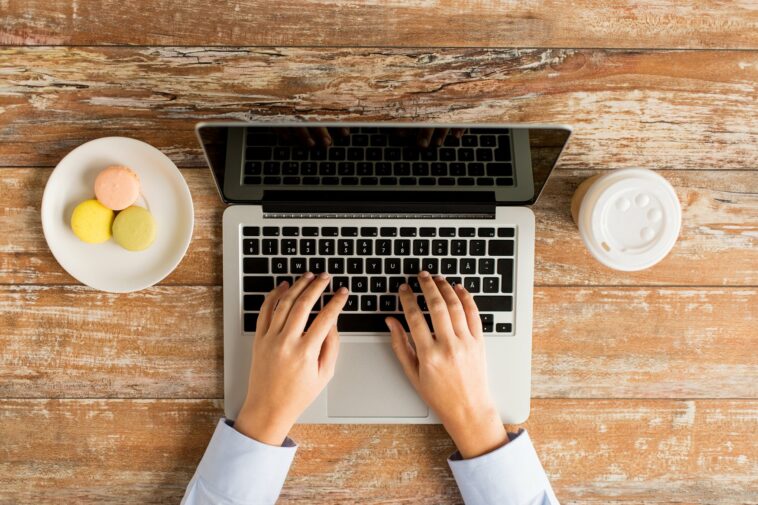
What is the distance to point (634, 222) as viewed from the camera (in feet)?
A: 2.53

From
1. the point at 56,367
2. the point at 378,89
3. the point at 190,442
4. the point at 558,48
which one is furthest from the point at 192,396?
the point at 558,48

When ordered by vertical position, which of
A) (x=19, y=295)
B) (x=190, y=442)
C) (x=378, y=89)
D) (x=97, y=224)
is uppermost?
(x=378, y=89)

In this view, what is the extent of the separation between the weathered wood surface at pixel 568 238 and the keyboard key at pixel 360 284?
0.71 feet

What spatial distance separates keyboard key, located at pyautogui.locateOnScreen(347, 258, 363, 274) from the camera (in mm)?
828

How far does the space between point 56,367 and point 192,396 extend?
0.22m

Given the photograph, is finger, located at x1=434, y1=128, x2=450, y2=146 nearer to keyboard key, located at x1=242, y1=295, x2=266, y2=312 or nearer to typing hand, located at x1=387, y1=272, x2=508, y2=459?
typing hand, located at x1=387, y1=272, x2=508, y2=459

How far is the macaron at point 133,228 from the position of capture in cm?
80

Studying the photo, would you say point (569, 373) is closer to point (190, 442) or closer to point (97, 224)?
point (190, 442)

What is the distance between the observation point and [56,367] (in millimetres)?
873

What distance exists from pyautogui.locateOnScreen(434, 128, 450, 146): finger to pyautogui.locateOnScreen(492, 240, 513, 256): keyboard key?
0.65 ft

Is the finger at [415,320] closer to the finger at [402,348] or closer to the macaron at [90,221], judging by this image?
the finger at [402,348]

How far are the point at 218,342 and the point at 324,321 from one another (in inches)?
7.5

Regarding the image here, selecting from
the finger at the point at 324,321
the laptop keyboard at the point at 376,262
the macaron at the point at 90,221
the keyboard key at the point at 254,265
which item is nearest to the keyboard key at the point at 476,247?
the laptop keyboard at the point at 376,262

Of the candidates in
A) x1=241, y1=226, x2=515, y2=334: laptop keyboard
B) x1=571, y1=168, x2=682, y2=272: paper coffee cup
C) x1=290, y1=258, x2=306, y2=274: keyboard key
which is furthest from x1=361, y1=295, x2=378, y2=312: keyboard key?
x1=571, y1=168, x2=682, y2=272: paper coffee cup
